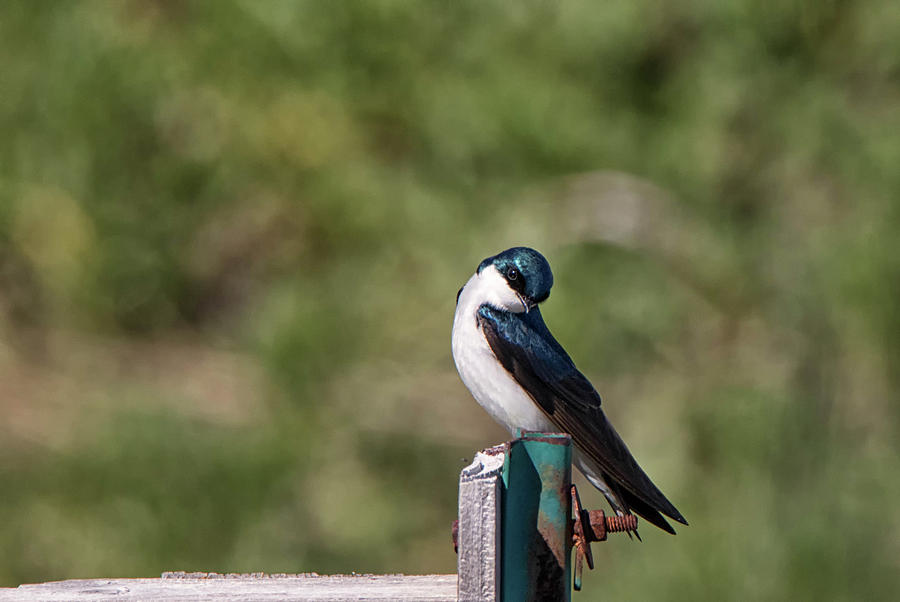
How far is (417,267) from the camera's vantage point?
544 cm

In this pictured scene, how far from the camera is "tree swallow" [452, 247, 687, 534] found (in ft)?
6.05

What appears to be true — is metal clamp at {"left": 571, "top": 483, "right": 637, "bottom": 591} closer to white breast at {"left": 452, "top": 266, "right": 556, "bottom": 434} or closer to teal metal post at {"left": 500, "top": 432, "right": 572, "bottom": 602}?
teal metal post at {"left": 500, "top": 432, "right": 572, "bottom": 602}

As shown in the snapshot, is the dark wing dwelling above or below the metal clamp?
above

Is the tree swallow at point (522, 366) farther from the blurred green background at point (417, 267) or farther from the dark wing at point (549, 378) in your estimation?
the blurred green background at point (417, 267)

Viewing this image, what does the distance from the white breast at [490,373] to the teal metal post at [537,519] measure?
24.6 inches

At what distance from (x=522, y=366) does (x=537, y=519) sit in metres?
0.66

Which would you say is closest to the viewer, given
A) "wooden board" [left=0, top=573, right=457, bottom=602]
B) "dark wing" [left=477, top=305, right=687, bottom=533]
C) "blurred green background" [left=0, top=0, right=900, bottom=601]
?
"wooden board" [left=0, top=573, right=457, bottom=602]

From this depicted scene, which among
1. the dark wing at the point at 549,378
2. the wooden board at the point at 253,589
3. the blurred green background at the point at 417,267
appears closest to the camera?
the wooden board at the point at 253,589

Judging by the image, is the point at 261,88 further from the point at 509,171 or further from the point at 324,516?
the point at 324,516

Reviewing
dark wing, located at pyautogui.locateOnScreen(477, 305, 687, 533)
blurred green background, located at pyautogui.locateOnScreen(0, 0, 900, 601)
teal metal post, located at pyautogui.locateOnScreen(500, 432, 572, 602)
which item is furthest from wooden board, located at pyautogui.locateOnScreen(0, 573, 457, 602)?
blurred green background, located at pyautogui.locateOnScreen(0, 0, 900, 601)

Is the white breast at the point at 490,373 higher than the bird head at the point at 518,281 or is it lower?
lower

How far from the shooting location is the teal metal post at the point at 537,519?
1.18m

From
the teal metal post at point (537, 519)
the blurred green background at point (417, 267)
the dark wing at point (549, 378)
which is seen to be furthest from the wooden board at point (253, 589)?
the blurred green background at point (417, 267)

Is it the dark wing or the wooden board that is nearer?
the wooden board
